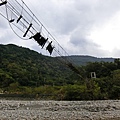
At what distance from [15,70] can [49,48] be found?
45.0 meters

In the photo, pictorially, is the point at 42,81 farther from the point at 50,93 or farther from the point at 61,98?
the point at 61,98

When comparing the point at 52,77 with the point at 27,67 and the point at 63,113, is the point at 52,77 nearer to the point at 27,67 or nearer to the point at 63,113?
the point at 27,67

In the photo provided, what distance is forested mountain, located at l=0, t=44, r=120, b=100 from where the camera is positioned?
37.8 m

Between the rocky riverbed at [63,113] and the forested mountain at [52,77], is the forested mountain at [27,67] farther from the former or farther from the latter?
the rocky riverbed at [63,113]

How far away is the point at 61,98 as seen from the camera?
39.3m

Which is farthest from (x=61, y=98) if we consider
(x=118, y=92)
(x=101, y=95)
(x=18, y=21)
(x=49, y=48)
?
(x=18, y=21)

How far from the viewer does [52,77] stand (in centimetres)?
6000

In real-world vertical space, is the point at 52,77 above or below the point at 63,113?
above

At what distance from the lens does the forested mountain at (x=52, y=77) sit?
37.8 metres

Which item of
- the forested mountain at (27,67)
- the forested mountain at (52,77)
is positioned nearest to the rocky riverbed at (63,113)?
the forested mountain at (52,77)

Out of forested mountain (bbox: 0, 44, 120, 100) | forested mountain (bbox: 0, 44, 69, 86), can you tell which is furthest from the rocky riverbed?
forested mountain (bbox: 0, 44, 69, 86)

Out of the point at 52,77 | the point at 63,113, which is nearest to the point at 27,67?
the point at 52,77

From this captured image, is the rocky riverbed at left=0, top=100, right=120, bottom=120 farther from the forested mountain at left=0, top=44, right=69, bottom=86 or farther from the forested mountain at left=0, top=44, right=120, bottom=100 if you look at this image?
the forested mountain at left=0, top=44, right=69, bottom=86

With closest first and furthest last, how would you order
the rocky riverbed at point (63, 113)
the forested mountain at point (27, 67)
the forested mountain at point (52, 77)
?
the rocky riverbed at point (63, 113)
the forested mountain at point (52, 77)
the forested mountain at point (27, 67)
